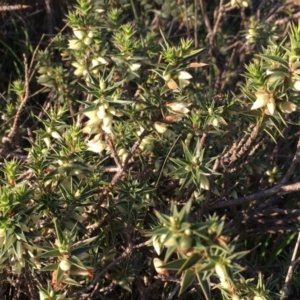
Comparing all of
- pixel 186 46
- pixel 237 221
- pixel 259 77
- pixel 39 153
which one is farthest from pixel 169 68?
pixel 237 221

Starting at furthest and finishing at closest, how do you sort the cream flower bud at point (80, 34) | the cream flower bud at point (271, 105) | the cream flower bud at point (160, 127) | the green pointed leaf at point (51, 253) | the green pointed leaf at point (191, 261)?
the cream flower bud at point (80, 34) < the cream flower bud at point (160, 127) < the cream flower bud at point (271, 105) < the green pointed leaf at point (51, 253) < the green pointed leaf at point (191, 261)

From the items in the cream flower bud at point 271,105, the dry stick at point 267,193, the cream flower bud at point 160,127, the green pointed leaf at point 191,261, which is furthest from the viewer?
the dry stick at point 267,193

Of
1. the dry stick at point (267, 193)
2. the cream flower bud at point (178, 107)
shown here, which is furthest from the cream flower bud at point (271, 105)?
the dry stick at point (267, 193)

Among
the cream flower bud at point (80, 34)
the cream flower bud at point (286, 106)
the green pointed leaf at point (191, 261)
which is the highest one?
the cream flower bud at point (286, 106)

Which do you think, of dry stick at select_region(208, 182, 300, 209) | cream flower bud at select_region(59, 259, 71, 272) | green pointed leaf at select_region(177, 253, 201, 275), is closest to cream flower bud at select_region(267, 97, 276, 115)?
dry stick at select_region(208, 182, 300, 209)

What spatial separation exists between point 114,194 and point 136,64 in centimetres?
59

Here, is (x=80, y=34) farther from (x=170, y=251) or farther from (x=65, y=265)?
(x=170, y=251)

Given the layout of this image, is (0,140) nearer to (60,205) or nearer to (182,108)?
(60,205)

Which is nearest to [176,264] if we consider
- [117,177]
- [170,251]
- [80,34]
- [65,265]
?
[170,251]

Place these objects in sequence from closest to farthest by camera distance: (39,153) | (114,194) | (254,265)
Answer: (39,153) < (114,194) < (254,265)

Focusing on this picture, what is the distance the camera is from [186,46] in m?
1.69

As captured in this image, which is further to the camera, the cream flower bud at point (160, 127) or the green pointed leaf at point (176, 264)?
the cream flower bud at point (160, 127)

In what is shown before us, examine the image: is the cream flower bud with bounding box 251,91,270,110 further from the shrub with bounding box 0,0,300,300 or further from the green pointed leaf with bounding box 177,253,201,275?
the green pointed leaf with bounding box 177,253,201,275

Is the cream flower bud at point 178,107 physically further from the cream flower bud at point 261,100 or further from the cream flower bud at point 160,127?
the cream flower bud at point 261,100
